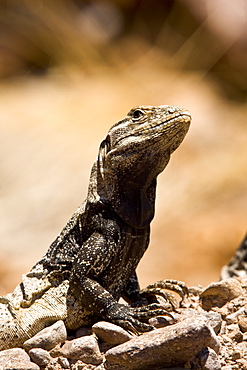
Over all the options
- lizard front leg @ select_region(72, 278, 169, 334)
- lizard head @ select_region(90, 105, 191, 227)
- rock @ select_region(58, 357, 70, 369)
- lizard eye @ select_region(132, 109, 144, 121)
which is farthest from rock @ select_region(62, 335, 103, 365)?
lizard eye @ select_region(132, 109, 144, 121)

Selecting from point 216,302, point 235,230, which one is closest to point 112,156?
point 216,302

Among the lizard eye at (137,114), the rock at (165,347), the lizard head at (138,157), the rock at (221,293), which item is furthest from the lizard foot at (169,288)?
the lizard eye at (137,114)

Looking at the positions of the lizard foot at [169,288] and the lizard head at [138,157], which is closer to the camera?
the lizard head at [138,157]

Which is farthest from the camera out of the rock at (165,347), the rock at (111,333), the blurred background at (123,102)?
the blurred background at (123,102)

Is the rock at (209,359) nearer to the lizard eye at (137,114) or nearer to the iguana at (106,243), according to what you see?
the iguana at (106,243)

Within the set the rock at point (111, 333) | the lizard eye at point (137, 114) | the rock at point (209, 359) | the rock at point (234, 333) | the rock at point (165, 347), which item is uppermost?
the lizard eye at point (137, 114)

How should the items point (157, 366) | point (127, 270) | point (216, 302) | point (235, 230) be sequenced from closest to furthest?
point (157, 366) < point (127, 270) < point (216, 302) < point (235, 230)

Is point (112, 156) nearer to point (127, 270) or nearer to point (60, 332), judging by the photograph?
point (127, 270)

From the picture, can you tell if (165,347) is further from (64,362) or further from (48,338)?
(48,338)
